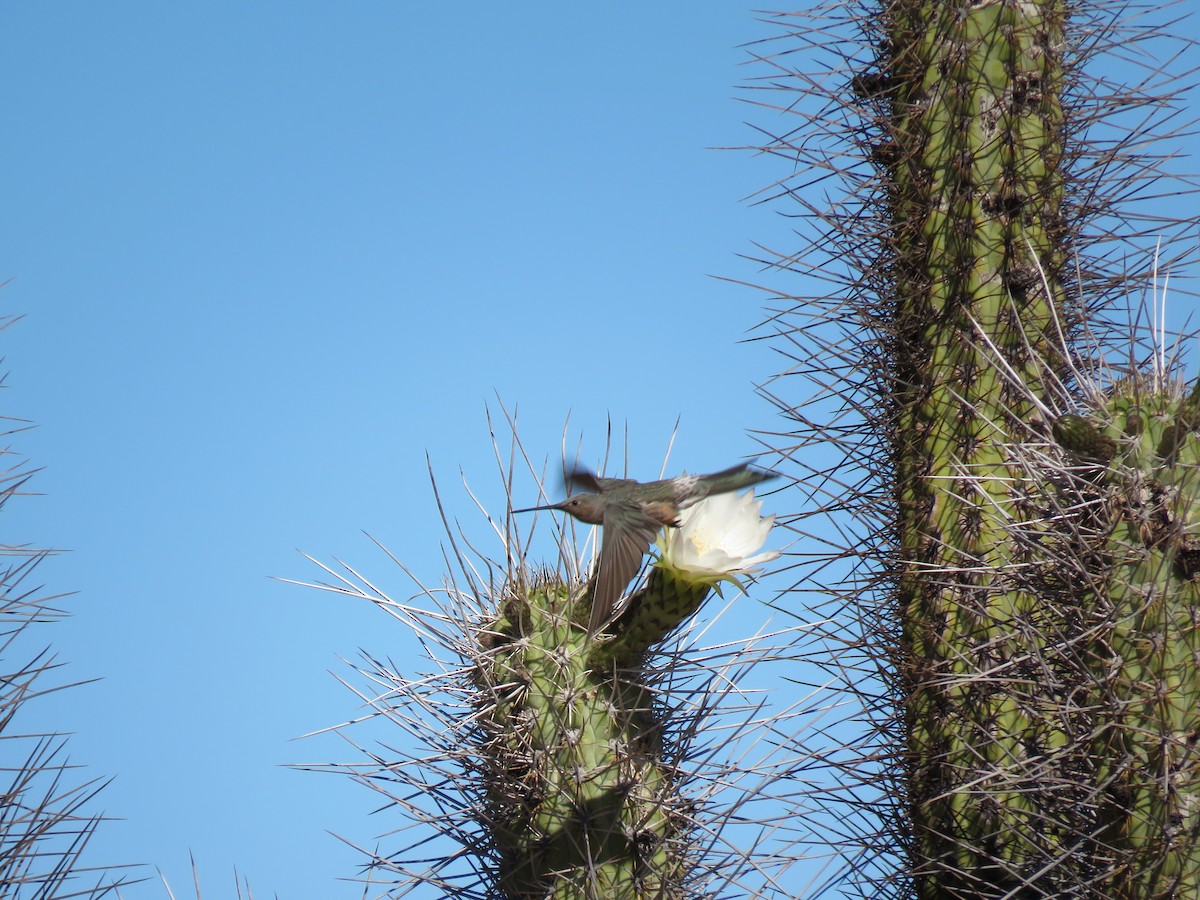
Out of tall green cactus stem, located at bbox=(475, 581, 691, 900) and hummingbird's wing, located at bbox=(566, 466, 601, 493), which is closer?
tall green cactus stem, located at bbox=(475, 581, 691, 900)

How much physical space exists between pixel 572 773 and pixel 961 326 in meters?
1.17

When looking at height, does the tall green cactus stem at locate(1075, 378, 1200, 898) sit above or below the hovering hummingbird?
below

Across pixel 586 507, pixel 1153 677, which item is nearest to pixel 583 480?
pixel 586 507

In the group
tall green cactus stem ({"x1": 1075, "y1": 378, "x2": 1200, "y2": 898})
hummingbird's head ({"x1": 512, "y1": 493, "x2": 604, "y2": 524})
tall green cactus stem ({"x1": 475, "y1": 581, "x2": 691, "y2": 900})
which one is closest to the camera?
tall green cactus stem ({"x1": 1075, "y1": 378, "x2": 1200, "y2": 898})

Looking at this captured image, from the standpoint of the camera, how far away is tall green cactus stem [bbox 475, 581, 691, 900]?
7.27 ft

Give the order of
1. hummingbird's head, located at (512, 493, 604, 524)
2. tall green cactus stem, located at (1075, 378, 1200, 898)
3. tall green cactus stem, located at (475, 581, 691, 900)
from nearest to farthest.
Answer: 1. tall green cactus stem, located at (1075, 378, 1200, 898)
2. tall green cactus stem, located at (475, 581, 691, 900)
3. hummingbird's head, located at (512, 493, 604, 524)

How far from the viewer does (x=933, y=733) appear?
2.60 metres

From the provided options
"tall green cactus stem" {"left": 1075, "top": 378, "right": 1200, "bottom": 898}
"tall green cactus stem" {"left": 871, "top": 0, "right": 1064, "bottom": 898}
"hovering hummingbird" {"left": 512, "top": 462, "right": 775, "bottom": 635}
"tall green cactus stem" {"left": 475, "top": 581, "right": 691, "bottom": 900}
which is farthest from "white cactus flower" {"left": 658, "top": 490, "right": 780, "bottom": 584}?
"tall green cactus stem" {"left": 1075, "top": 378, "right": 1200, "bottom": 898}

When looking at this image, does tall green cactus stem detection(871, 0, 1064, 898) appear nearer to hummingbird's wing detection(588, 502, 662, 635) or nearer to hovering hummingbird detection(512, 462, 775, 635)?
hovering hummingbird detection(512, 462, 775, 635)

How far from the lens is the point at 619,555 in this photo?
91.5 inches

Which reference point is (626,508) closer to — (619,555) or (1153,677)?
(619,555)

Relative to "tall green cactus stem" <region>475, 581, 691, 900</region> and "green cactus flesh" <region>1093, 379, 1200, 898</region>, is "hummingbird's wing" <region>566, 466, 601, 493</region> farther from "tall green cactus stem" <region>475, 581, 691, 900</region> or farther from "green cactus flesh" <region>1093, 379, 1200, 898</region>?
"green cactus flesh" <region>1093, 379, 1200, 898</region>

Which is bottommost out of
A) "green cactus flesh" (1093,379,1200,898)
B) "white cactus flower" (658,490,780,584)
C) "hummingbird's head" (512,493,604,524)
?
"green cactus flesh" (1093,379,1200,898)

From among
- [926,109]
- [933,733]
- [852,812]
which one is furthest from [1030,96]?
[852,812]
